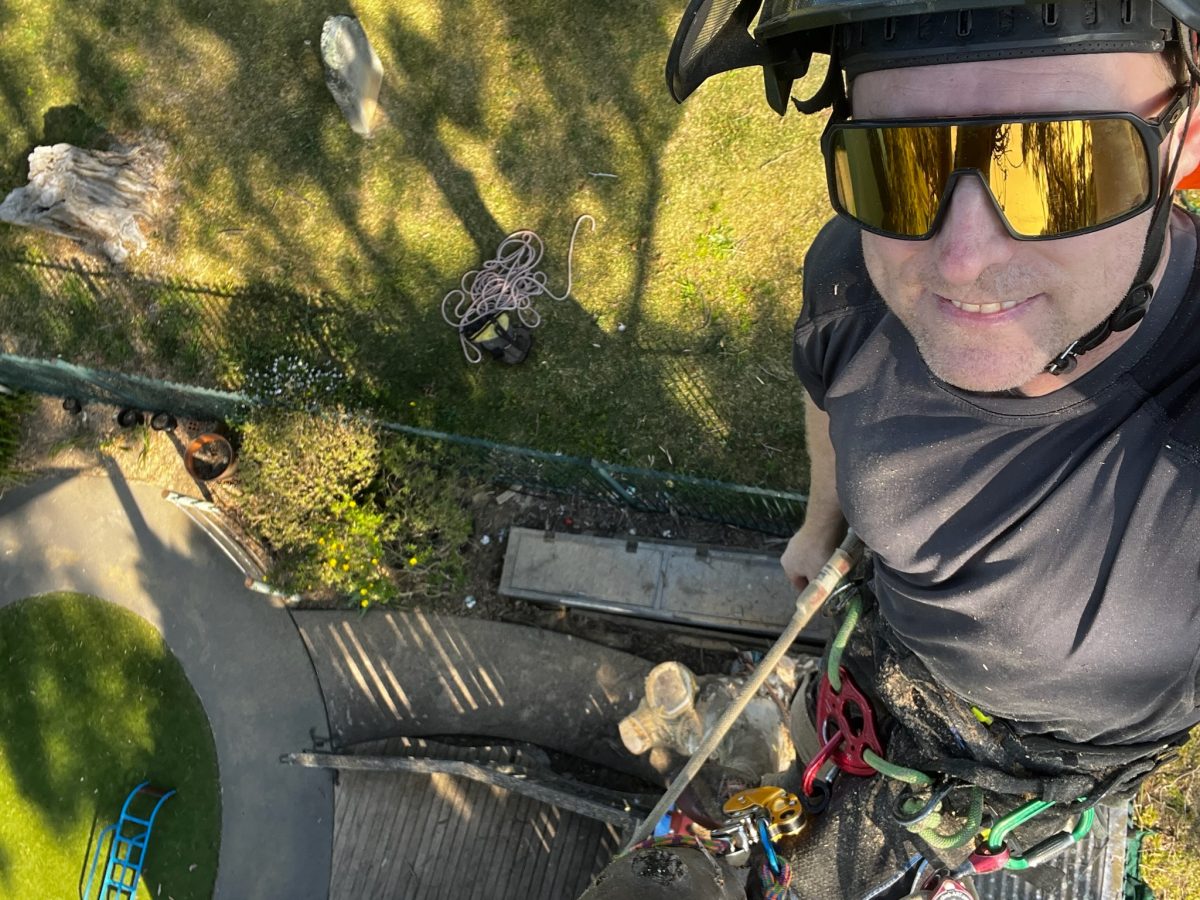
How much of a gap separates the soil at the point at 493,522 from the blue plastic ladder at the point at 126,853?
231 cm

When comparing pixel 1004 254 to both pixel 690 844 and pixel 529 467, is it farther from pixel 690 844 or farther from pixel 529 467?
pixel 529 467

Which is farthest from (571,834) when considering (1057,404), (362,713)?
(1057,404)

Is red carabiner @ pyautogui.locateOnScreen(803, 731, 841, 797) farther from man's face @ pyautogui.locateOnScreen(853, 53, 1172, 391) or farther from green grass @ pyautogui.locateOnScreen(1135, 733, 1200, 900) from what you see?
green grass @ pyautogui.locateOnScreen(1135, 733, 1200, 900)

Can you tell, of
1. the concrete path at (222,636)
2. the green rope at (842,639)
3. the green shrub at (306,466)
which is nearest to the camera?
the green rope at (842,639)

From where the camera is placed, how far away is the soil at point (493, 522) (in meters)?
6.16

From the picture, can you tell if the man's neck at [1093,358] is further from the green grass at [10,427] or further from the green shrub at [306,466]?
the green grass at [10,427]

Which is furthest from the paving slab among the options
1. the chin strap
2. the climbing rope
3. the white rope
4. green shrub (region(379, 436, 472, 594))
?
the chin strap

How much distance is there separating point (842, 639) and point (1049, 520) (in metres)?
1.02

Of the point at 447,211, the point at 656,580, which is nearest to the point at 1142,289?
the point at 656,580

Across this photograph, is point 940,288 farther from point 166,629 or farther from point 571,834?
point 166,629

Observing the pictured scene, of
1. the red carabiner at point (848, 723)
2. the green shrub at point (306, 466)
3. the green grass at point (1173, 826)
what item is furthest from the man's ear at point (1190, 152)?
the green shrub at point (306, 466)

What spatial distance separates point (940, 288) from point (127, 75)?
927cm

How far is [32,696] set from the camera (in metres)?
7.64

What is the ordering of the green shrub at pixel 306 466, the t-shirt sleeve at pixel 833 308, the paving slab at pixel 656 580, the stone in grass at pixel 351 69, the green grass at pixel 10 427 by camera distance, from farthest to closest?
the green grass at pixel 10 427 → the stone in grass at pixel 351 69 → the green shrub at pixel 306 466 → the paving slab at pixel 656 580 → the t-shirt sleeve at pixel 833 308
